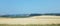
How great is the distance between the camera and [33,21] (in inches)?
44.0

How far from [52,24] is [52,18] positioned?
65 mm

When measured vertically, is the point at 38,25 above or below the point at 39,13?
below

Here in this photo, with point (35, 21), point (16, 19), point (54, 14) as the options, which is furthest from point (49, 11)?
point (16, 19)

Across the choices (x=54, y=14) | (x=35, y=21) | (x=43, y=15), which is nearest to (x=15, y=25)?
(x=35, y=21)

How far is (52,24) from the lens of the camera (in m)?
1.11

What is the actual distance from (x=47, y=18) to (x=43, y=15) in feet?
0.18

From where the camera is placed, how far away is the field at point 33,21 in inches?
43.5

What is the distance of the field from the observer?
1.11m

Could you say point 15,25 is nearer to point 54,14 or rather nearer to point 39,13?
point 39,13

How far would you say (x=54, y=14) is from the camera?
1.14 meters

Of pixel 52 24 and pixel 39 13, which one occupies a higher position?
pixel 39 13

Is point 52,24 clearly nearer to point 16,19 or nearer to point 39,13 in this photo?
point 39,13

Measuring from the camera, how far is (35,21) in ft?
3.67

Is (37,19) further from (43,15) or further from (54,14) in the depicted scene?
(54,14)
